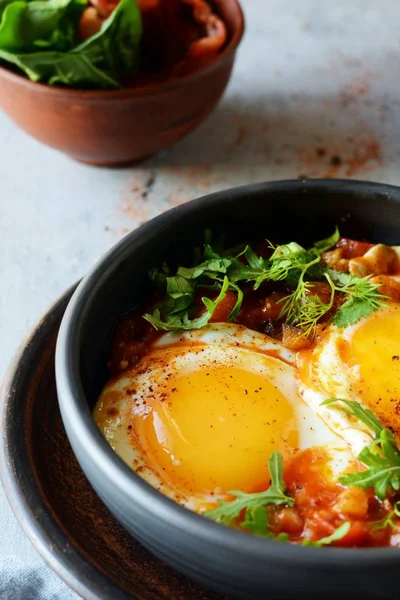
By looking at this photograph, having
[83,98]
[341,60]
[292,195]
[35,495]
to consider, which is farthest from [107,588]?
[341,60]

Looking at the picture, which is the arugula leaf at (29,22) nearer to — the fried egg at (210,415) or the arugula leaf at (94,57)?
the arugula leaf at (94,57)

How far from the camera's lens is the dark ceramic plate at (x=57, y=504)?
6.59 ft

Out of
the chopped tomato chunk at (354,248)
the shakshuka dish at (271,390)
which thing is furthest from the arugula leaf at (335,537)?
the chopped tomato chunk at (354,248)

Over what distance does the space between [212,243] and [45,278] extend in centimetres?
113

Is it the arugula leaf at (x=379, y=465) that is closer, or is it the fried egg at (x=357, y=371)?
the arugula leaf at (x=379, y=465)

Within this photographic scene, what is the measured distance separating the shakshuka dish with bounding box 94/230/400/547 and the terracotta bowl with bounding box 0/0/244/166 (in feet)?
3.52

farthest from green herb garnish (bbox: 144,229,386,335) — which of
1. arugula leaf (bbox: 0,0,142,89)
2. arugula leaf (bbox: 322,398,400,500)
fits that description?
arugula leaf (bbox: 0,0,142,89)

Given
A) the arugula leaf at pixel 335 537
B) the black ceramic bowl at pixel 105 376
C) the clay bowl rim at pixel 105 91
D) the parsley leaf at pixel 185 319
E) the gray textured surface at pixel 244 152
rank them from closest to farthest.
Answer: the black ceramic bowl at pixel 105 376 < the arugula leaf at pixel 335 537 < the parsley leaf at pixel 185 319 < the clay bowl rim at pixel 105 91 < the gray textured surface at pixel 244 152

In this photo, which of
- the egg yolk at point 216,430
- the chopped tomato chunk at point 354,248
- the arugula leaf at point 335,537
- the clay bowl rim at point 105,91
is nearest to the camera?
the arugula leaf at point 335,537

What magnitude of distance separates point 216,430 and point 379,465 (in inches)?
18.2

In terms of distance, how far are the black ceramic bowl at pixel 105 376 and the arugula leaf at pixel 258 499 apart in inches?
5.9

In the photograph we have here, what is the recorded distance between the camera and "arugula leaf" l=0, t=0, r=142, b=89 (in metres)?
3.41

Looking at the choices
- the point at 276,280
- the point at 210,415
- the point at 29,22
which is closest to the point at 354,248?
the point at 276,280

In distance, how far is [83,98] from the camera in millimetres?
3375
